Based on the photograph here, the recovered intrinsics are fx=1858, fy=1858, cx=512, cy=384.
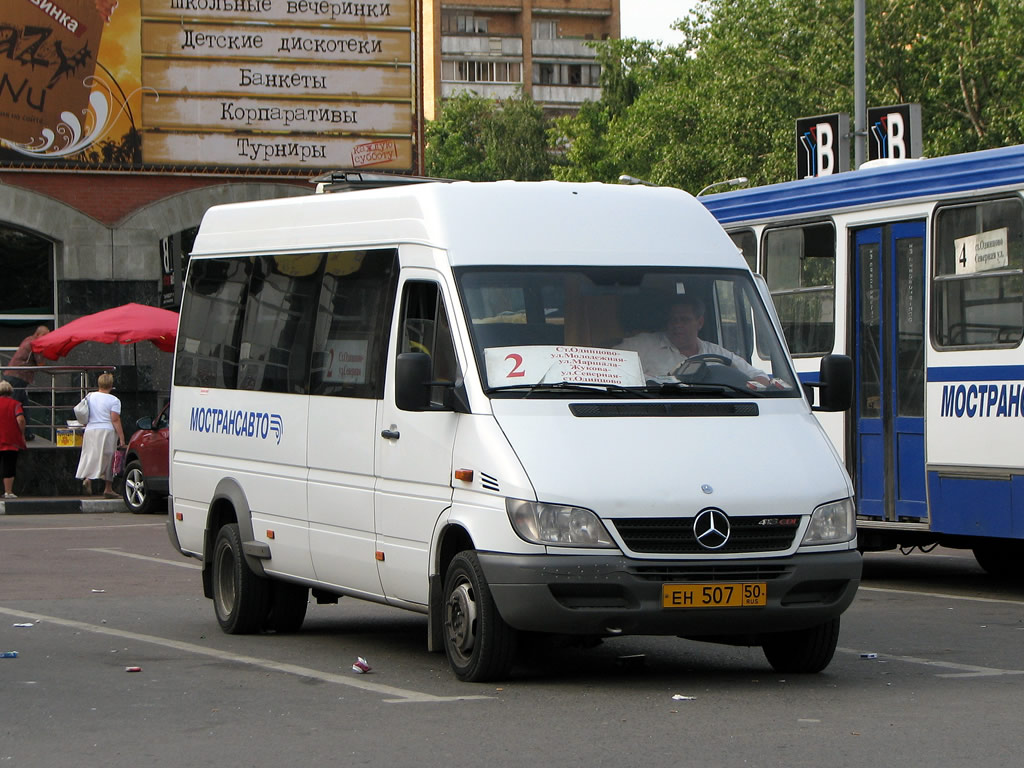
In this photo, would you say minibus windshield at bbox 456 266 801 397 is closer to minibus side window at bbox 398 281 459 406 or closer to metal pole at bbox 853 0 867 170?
minibus side window at bbox 398 281 459 406

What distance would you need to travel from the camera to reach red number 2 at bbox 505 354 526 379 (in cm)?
897

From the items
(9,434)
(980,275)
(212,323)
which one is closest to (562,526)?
(212,323)

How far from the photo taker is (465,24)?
10925 cm

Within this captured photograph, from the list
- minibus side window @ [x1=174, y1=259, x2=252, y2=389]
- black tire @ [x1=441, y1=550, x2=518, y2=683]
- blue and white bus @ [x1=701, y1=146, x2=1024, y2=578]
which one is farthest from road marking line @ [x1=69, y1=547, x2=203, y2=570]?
black tire @ [x1=441, y1=550, x2=518, y2=683]

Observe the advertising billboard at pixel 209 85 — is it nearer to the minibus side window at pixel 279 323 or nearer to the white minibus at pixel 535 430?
the minibus side window at pixel 279 323

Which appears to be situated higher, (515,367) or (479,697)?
(515,367)

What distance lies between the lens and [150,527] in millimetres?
22000

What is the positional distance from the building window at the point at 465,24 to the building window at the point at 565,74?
4.11 m

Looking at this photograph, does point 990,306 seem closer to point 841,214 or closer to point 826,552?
point 841,214

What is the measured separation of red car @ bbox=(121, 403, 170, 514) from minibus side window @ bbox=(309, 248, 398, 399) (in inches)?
542

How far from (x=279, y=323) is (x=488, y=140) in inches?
3237

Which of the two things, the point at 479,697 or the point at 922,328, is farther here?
the point at 922,328

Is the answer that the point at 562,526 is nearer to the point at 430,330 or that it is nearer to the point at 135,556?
the point at 430,330

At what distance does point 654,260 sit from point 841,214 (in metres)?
5.30
